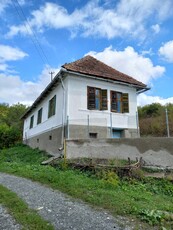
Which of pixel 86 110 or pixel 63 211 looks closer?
pixel 63 211

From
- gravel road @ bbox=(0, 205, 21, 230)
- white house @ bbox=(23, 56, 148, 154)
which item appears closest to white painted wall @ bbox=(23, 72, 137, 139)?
white house @ bbox=(23, 56, 148, 154)

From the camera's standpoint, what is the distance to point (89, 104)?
42.9 feet

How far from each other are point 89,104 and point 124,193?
739 cm

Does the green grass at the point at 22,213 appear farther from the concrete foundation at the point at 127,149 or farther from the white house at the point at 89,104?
the white house at the point at 89,104

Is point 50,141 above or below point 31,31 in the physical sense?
below

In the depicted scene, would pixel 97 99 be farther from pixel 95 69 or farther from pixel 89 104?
pixel 95 69

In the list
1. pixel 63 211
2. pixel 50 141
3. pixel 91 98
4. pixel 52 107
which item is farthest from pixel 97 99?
pixel 63 211

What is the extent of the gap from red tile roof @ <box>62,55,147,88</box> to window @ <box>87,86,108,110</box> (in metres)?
0.89

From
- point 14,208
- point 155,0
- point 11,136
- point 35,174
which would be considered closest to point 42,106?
point 11,136

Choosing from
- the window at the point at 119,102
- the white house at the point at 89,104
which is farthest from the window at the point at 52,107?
the window at the point at 119,102

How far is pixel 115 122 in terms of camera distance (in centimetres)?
1351

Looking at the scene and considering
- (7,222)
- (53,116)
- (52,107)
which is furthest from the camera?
(52,107)

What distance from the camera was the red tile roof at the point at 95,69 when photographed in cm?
1284

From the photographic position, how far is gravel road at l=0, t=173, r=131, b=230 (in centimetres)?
405
